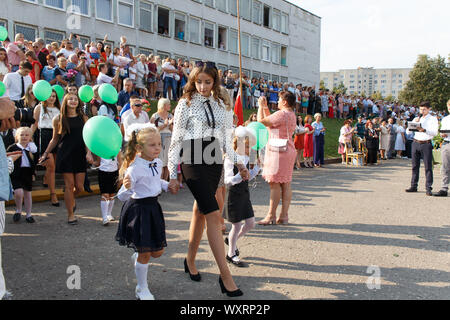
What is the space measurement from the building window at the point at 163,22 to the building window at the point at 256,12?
1251cm

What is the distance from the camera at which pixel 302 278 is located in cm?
385

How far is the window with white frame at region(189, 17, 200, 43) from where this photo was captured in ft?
103

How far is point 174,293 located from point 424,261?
2.87 meters

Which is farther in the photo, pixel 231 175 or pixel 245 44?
pixel 245 44

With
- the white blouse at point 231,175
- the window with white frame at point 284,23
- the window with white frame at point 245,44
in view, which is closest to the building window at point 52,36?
the window with white frame at point 245,44

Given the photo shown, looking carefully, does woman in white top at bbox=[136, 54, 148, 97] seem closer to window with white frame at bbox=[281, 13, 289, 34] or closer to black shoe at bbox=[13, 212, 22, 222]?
black shoe at bbox=[13, 212, 22, 222]

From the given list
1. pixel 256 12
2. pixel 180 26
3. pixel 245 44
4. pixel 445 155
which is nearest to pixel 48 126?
pixel 445 155

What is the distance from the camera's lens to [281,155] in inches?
233

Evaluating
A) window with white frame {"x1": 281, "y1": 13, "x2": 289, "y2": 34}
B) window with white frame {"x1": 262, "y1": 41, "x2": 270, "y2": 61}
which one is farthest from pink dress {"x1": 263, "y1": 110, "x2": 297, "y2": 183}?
window with white frame {"x1": 281, "y1": 13, "x2": 289, "y2": 34}

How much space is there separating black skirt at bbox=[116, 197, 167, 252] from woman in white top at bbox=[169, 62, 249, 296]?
0.27 metres

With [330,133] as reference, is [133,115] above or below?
above

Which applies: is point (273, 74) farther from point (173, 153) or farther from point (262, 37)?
point (173, 153)

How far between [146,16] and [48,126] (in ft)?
73.2

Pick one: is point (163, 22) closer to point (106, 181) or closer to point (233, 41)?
point (233, 41)
